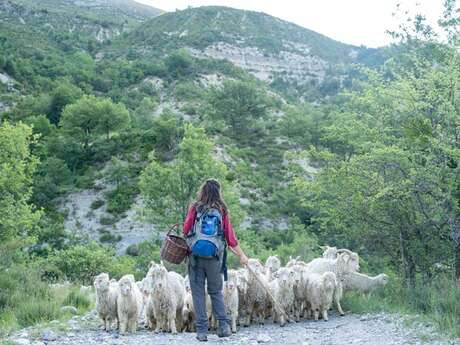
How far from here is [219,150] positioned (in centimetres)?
4622

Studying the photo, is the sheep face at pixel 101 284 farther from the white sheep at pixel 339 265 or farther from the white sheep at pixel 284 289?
the white sheep at pixel 339 265

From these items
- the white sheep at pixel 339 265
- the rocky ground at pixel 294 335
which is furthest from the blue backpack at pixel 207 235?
the white sheep at pixel 339 265

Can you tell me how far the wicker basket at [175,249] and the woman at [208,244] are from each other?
125 millimetres

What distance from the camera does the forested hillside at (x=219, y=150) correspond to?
11.5 metres

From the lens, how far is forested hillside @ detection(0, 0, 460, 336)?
11484mm

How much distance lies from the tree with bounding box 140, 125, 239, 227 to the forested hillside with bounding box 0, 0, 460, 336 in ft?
0.27

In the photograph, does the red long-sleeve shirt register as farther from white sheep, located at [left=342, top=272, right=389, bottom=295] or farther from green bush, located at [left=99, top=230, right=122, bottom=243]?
green bush, located at [left=99, top=230, right=122, bottom=243]

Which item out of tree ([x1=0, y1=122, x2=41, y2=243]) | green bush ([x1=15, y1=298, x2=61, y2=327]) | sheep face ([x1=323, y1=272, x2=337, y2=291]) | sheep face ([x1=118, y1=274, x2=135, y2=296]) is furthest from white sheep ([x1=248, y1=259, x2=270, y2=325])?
tree ([x1=0, y1=122, x2=41, y2=243])

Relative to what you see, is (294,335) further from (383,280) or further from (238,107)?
(238,107)

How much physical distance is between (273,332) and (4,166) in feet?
56.8

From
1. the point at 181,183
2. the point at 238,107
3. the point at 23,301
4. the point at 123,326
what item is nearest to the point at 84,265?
the point at 181,183

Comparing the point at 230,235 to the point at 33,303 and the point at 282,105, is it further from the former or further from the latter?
the point at 282,105

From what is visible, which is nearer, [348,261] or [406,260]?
[348,261]

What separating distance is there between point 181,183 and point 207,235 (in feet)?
68.9
